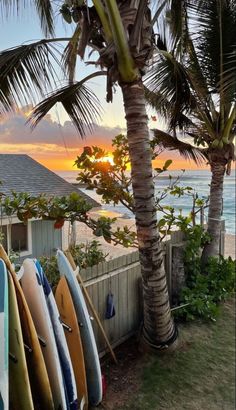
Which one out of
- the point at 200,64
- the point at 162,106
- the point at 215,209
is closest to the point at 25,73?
the point at 162,106

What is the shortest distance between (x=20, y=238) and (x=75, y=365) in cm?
600

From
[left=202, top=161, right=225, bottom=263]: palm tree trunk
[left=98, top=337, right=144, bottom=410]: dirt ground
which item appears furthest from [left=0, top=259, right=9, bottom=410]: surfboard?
[left=202, top=161, right=225, bottom=263]: palm tree trunk

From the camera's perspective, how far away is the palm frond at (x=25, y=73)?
145 inches

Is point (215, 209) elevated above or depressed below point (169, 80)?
below

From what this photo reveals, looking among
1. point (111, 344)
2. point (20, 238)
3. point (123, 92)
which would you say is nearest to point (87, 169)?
point (123, 92)

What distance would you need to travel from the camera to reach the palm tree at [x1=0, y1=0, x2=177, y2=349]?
336 centimetres

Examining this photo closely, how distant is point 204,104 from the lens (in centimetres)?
565

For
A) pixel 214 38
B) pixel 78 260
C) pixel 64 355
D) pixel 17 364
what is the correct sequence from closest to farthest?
1. pixel 17 364
2. pixel 64 355
3. pixel 78 260
4. pixel 214 38

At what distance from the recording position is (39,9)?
4.04 metres

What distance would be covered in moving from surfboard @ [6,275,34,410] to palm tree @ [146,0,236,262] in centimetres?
309

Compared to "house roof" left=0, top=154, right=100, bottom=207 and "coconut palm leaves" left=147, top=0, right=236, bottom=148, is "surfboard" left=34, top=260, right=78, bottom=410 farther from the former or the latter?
"house roof" left=0, top=154, right=100, bottom=207

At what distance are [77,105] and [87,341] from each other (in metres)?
3.12

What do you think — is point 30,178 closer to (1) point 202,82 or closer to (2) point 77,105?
(2) point 77,105

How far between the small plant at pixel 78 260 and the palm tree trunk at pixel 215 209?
2.71 meters
